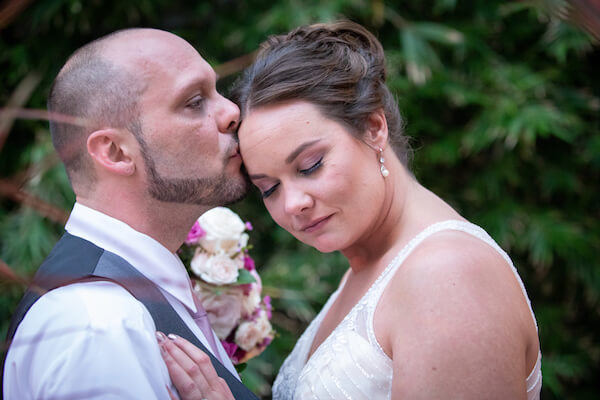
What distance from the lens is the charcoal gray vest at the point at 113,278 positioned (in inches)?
56.2

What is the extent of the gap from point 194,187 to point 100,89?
15.8 inches

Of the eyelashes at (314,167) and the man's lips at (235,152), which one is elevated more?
the eyelashes at (314,167)

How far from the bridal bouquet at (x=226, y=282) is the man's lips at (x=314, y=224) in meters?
0.39

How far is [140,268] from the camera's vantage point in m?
1.58

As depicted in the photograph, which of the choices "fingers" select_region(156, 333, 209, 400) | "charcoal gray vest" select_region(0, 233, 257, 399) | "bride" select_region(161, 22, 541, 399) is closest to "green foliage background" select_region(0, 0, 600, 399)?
"bride" select_region(161, 22, 541, 399)

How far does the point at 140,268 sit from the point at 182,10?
3458 millimetres

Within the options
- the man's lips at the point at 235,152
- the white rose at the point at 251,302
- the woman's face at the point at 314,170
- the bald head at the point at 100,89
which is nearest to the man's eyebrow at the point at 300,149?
the woman's face at the point at 314,170

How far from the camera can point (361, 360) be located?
1549mm

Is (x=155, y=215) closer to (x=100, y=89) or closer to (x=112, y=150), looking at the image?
(x=112, y=150)

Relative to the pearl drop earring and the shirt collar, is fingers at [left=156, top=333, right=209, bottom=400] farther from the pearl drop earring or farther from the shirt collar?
the pearl drop earring

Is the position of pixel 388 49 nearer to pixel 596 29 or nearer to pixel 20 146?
pixel 20 146

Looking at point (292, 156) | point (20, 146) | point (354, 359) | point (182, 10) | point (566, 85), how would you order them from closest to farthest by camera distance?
point (354, 359)
point (292, 156)
point (20, 146)
point (566, 85)
point (182, 10)

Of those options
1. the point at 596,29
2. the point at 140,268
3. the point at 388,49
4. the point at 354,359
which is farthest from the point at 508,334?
the point at 388,49

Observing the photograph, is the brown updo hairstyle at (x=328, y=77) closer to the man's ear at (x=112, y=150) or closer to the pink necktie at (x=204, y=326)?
the man's ear at (x=112, y=150)
